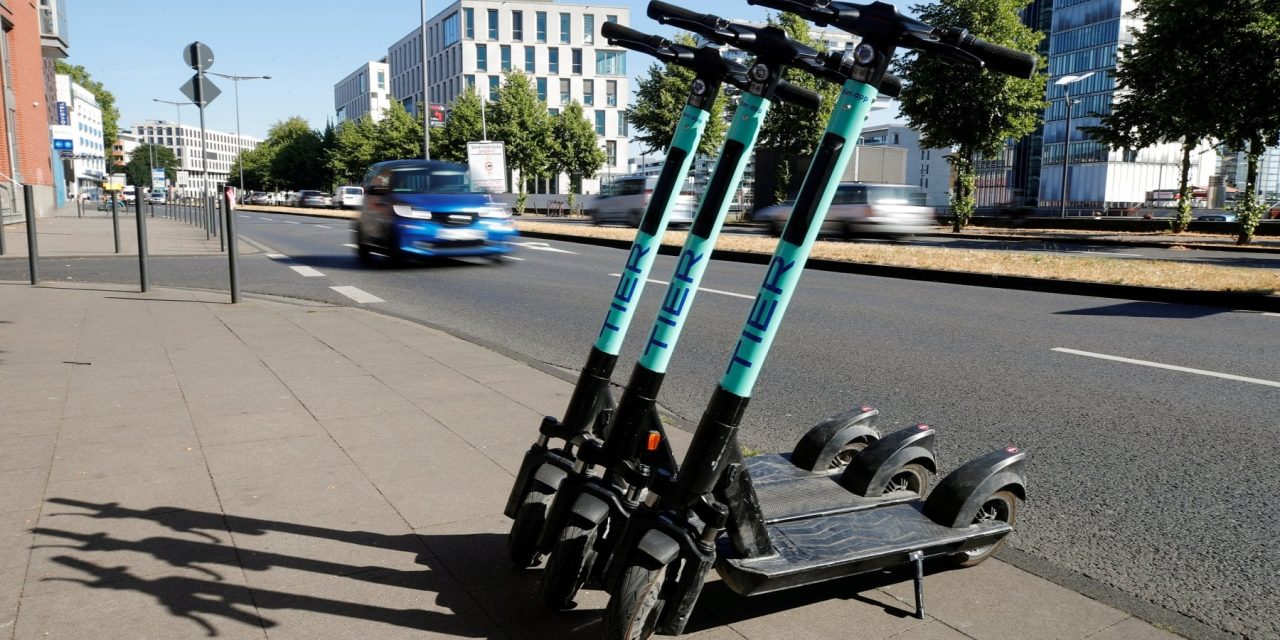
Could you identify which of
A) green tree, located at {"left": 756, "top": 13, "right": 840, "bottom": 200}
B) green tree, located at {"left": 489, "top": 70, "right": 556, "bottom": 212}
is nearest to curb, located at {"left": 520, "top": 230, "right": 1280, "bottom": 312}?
green tree, located at {"left": 756, "top": 13, "right": 840, "bottom": 200}

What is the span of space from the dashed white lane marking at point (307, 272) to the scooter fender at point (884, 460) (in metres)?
11.7

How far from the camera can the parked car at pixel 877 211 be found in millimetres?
24953

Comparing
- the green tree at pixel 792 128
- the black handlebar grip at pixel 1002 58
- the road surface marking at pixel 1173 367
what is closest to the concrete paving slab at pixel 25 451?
the black handlebar grip at pixel 1002 58

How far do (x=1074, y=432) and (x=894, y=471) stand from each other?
7.10ft

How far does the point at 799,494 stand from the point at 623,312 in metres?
0.96

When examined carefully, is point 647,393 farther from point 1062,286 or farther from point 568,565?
point 1062,286

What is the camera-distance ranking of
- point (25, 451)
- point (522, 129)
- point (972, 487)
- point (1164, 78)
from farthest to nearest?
point (522, 129) < point (1164, 78) < point (25, 451) < point (972, 487)

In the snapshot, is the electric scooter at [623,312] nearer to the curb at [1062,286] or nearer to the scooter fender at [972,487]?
the scooter fender at [972,487]

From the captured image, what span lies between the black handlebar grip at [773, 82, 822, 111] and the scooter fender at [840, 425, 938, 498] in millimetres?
1289

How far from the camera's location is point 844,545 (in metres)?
2.64

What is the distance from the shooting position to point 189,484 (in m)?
3.62

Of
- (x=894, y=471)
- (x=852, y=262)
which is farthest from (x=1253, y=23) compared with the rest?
(x=894, y=471)

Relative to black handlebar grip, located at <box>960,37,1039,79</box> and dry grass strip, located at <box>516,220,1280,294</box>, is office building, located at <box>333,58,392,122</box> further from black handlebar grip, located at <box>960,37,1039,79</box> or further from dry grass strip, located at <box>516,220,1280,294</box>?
black handlebar grip, located at <box>960,37,1039,79</box>

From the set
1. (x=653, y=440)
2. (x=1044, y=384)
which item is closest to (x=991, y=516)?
(x=653, y=440)
